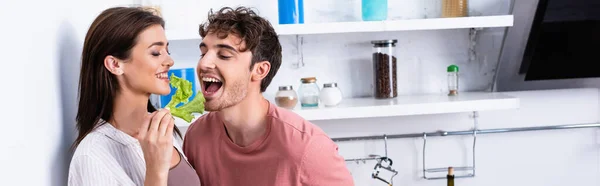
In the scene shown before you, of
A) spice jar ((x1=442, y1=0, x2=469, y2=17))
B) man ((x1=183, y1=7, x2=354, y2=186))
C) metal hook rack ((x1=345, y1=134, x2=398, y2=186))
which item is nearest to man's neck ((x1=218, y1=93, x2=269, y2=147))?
man ((x1=183, y1=7, x2=354, y2=186))

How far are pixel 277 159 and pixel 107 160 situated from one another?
425mm

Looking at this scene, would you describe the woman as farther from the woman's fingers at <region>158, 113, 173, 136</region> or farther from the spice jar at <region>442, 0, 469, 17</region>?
the spice jar at <region>442, 0, 469, 17</region>

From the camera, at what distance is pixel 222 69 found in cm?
147

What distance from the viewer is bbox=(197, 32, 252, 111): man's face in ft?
4.81

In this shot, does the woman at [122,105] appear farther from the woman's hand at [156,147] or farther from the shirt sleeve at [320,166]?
the shirt sleeve at [320,166]

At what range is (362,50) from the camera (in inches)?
93.1

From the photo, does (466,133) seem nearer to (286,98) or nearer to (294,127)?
(286,98)

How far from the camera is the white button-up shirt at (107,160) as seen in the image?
1135 millimetres

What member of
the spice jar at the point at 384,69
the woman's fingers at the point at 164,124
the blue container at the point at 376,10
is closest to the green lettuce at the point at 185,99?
the woman's fingers at the point at 164,124

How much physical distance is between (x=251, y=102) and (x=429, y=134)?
40.7 inches

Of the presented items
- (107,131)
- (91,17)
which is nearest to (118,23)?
(107,131)

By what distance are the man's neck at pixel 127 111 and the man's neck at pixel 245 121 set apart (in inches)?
11.5

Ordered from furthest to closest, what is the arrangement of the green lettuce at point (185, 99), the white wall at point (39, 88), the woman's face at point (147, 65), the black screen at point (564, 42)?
the black screen at point (564, 42) → the green lettuce at point (185, 99) → the woman's face at point (147, 65) → the white wall at point (39, 88)

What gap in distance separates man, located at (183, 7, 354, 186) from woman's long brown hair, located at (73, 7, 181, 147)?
0.25 m
